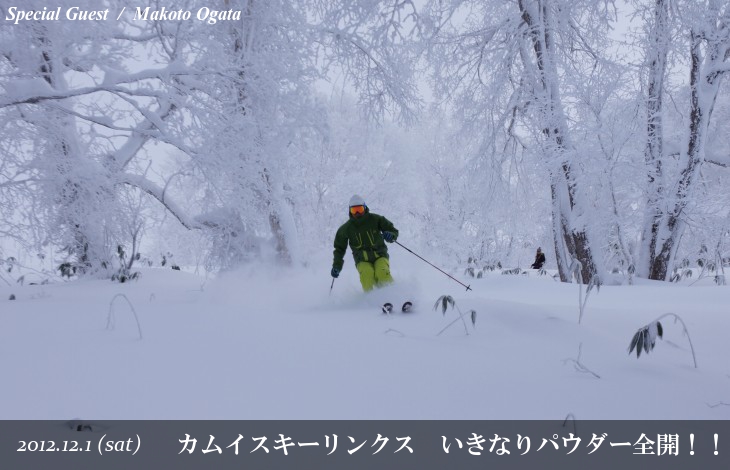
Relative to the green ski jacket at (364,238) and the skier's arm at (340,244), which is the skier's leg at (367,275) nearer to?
the green ski jacket at (364,238)

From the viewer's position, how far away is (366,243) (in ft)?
18.5

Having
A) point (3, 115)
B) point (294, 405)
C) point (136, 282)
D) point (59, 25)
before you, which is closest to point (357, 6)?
point (59, 25)

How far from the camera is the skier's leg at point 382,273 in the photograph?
5.47 metres

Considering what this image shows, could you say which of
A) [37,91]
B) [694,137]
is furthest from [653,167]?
[37,91]

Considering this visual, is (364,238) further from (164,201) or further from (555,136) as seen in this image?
(164,201)

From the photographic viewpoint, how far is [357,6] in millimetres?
6820

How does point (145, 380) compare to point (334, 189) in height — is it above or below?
below

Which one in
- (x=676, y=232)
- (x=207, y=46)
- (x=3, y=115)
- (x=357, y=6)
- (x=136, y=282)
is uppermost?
(x=357, y=6)

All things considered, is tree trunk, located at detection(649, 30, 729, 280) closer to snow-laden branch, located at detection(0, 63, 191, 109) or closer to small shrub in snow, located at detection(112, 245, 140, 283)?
snow-laden branch, located at detection(0, 63, 191, 109)

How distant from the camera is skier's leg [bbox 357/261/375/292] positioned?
18.0 feet

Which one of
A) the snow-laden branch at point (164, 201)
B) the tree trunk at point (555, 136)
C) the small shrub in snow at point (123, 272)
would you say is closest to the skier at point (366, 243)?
the tree trunk at point (555, 136)

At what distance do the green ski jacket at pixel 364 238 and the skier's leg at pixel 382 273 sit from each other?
8cm
